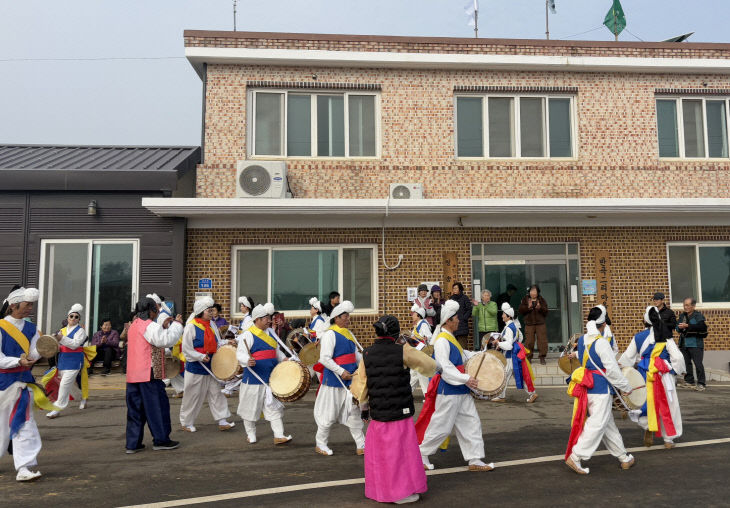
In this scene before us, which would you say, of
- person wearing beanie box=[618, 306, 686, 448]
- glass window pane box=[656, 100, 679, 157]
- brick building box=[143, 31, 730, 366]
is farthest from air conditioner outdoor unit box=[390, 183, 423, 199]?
person wearing beanie box=[618, 306, 686, 448]

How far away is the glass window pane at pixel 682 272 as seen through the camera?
44.7 ft

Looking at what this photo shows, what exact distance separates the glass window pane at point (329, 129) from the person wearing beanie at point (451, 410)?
827cm

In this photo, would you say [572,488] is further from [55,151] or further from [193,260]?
[55,151]

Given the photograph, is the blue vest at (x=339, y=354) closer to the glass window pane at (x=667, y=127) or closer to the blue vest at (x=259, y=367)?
the blue vest at (x=259, y=367)

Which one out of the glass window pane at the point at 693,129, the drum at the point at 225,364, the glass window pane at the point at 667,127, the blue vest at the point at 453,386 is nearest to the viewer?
the blue vest at the point at 453,386

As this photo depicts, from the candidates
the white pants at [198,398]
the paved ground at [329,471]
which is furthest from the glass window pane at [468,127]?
the white pants at [198,398]

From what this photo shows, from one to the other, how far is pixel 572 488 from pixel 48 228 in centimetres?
1215

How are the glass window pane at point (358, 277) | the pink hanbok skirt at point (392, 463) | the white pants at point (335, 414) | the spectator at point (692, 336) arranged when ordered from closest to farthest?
the pink hanbok skirt at point (392, 463)
the white pants at point (335, 414)
the spectator at point (692, 336)
the glass window pane at point (358, 277)

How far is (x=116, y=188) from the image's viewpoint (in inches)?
493

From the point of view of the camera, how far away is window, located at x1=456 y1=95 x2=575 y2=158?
44.8 ft

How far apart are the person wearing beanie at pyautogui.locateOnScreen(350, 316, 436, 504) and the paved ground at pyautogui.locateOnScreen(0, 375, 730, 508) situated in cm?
23

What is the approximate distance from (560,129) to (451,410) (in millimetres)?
10129

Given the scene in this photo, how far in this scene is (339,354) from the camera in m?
6.72

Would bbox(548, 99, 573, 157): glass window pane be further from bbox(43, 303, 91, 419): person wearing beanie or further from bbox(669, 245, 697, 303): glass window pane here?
bbox(43, 303, 91, 419): person wearing beanie
